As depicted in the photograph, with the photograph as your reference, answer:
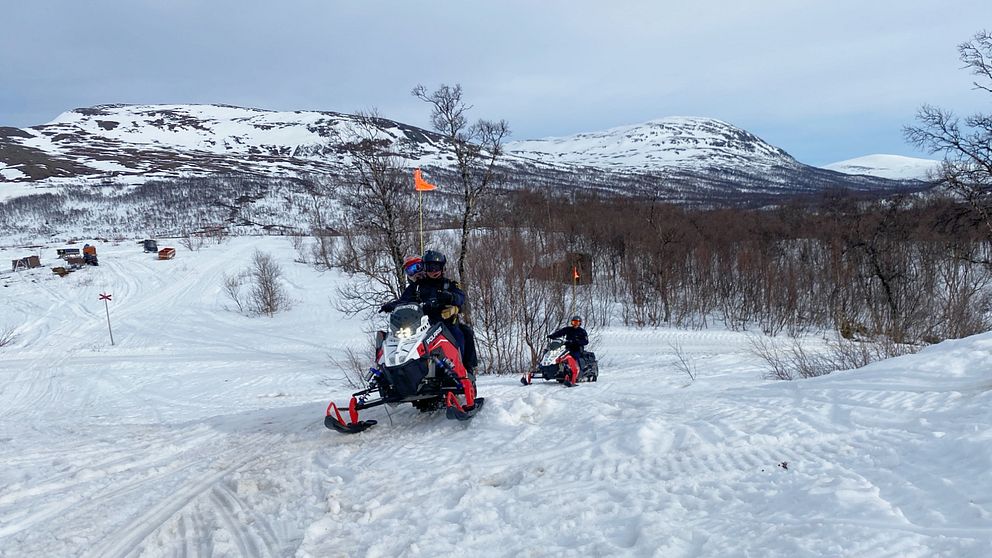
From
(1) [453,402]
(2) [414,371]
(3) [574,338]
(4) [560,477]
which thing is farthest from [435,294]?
(3) [574,338]

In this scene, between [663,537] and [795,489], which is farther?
[795,489]

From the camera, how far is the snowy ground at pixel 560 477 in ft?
9.63

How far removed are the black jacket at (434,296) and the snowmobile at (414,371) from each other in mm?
223

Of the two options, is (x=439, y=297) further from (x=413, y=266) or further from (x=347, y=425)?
(x=347, y=425)

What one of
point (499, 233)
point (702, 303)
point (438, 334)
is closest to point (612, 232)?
point (702, 303)

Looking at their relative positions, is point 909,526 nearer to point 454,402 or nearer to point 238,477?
point 454,402

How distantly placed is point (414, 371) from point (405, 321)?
0.53 meters

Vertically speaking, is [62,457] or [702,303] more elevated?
[62,457]

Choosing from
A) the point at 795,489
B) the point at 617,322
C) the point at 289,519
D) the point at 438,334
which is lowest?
the point at 617,322

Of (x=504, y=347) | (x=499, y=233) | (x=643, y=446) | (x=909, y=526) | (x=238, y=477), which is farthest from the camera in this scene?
(x=499, y=233)

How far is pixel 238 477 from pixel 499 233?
18820 millimetres

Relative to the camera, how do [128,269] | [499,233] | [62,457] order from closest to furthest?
[62,457] < [499,233] < [128,269]

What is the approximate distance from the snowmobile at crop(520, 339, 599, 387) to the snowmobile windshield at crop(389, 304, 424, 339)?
5579mm

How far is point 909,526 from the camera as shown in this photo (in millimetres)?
2641
